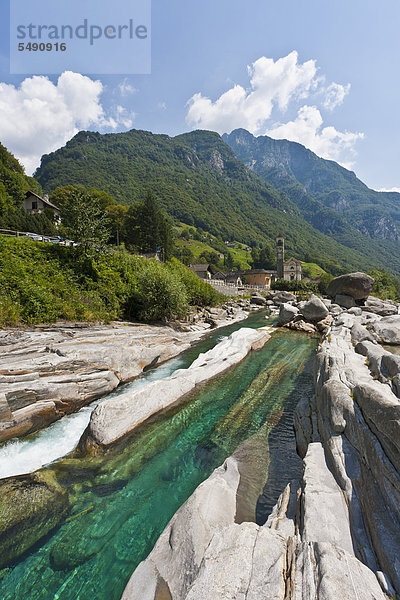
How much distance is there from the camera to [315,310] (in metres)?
32.2

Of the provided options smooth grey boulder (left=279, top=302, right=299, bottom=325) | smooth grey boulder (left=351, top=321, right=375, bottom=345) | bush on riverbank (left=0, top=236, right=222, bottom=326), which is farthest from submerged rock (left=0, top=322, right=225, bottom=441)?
smooth grey boulder (left=279, top=302, right=299, bottom=325)

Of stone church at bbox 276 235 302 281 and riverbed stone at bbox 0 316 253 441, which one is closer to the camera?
riverbed stone at bbox 0 316 253 441

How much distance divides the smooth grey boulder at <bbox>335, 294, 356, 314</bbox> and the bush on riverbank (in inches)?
1220

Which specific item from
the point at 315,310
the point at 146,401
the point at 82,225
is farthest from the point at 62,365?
the point at 315,310

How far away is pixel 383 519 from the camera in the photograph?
188 inches

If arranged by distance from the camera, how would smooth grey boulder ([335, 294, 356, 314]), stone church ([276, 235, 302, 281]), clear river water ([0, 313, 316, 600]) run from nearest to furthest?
clear river water ([0, 313, 316, 600]), smooth grey boulder ([335, 294, 356, 314]), stone church ([276, 235, 302, 281])

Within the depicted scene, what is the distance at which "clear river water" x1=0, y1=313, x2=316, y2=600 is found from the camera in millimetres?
5492

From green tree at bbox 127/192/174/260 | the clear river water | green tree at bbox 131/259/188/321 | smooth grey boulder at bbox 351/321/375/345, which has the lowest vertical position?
the clear river water

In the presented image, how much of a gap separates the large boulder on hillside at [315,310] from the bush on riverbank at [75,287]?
17.2 meters

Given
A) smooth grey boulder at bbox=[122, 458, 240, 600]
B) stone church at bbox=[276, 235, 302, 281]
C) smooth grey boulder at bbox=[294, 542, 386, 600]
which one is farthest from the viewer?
stone church at bbox=[276, 235, 302, 281]

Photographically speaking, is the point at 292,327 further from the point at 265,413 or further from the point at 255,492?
the point at 255,492

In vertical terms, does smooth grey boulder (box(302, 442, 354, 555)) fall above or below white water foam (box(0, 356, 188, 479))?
above

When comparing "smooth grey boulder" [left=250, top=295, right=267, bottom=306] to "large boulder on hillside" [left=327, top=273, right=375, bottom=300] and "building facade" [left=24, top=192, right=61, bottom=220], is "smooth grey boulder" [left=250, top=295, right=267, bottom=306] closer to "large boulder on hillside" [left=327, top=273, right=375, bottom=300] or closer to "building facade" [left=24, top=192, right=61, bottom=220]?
"large boulder on hillside" [left=327, top=273, right=375, bottom=300]

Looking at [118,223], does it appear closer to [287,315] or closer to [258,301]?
[258,301]
